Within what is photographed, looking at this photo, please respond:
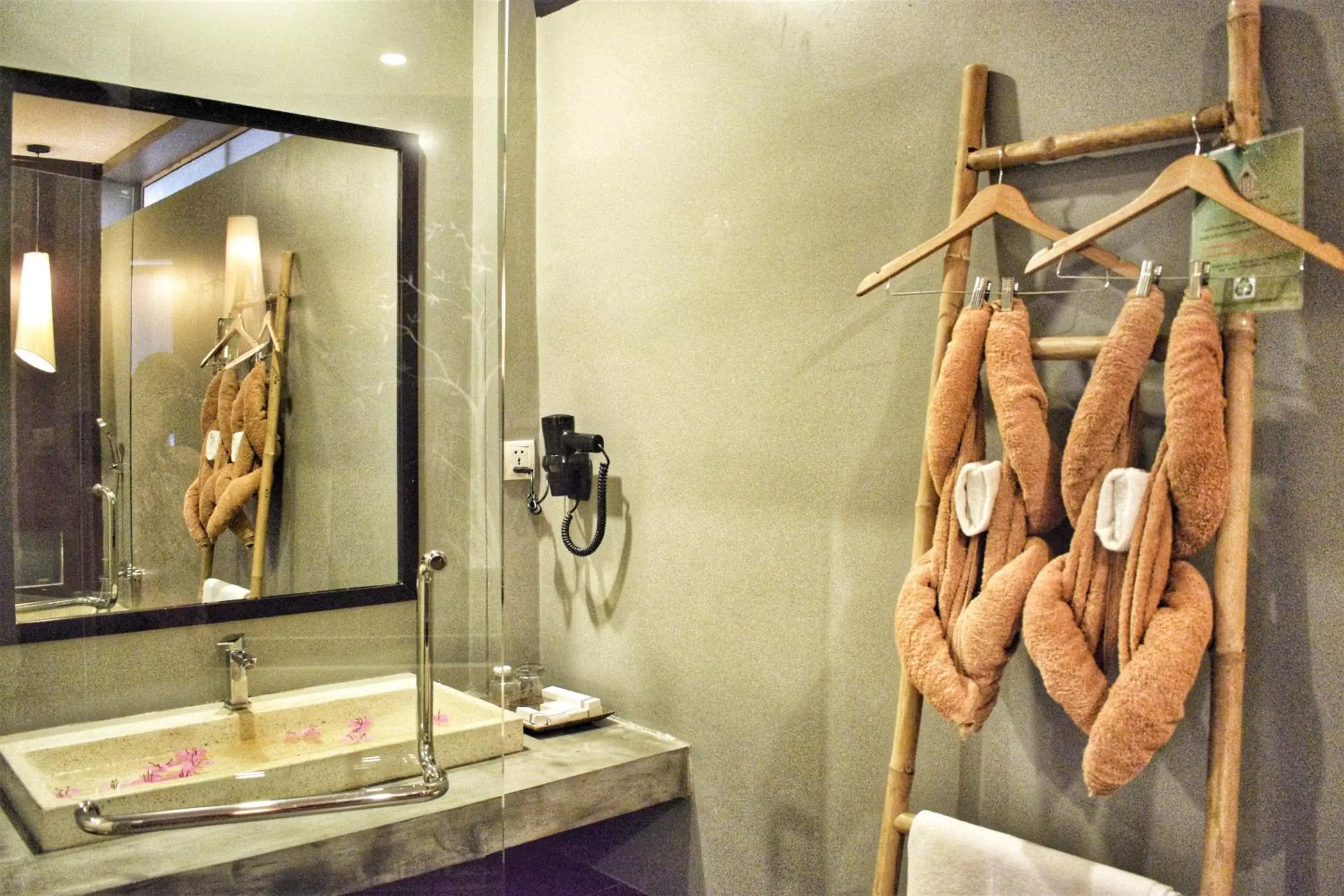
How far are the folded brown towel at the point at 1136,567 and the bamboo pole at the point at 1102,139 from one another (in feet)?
0.74

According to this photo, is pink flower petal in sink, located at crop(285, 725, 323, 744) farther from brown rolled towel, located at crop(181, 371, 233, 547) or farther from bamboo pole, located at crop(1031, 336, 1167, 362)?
bamboo pole, located at crop(1031, 336, 1167, 362)

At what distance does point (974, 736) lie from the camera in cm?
163

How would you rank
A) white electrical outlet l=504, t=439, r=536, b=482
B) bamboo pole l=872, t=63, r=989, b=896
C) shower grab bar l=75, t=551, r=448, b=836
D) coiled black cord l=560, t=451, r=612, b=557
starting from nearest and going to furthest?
shower grab bar l=75, t=551, r=448, b=836 < bamboo pole l=872, t=63, r=989, b=896 < coiled black cord l=560, t=451, r=612, b=557 < white electrical outlet l=504, t=439, r=536, b=482

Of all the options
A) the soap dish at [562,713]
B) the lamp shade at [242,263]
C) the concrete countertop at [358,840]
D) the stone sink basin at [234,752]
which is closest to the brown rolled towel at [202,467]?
the lamp shade at [242,263]

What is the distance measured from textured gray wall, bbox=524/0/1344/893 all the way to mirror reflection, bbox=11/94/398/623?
75cm

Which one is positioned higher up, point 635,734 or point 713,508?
point 713,508

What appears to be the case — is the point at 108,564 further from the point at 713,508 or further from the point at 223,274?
the point at 713,508

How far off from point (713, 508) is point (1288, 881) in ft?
3.68

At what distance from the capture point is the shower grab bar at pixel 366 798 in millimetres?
1288

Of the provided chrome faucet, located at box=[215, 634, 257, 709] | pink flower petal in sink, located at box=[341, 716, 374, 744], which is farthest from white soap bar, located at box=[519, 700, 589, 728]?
chrome faucet, located at box=[215, 634, 257, 709]

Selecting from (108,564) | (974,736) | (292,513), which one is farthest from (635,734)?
(108,564)

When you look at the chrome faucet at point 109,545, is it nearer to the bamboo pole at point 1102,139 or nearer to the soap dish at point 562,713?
the soap dish at point 562,713

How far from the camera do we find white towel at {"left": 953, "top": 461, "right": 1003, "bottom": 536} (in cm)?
143

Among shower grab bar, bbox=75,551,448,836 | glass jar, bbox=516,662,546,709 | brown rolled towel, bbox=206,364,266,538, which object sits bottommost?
glass jar, bbox=516,662,546,709
